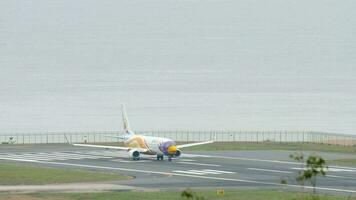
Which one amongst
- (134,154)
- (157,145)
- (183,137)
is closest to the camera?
(157,145)

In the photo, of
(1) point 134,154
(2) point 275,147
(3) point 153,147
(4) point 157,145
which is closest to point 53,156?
(1) point 134,154

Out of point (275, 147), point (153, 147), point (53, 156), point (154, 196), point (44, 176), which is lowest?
point (154, 196)

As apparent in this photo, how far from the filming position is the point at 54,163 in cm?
7644

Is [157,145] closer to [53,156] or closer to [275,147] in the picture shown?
[53,156]

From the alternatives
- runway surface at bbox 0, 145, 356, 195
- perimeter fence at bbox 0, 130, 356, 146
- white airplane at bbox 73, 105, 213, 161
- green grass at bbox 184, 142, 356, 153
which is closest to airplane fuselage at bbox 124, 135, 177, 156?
white airplane at bbox 73, 105, 213, 161

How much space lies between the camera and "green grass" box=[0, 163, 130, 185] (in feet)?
203

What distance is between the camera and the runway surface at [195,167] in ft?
202

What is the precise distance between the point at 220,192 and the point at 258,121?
12153 cm

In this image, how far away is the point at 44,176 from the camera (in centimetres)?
6456

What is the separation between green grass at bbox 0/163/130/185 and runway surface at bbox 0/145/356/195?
7.59ft

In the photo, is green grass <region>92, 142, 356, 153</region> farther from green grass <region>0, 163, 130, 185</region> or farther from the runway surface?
green grass <region>0, 163, 130, 185</region>

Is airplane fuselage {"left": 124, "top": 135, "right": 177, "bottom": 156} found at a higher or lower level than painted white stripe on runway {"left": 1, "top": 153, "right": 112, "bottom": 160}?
higher

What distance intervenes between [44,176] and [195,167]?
13.2 m

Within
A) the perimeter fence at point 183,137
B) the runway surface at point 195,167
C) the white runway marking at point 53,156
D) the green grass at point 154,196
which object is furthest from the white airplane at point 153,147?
the perimeter fence at point 183,137
